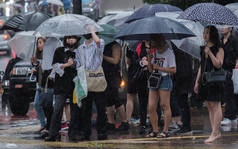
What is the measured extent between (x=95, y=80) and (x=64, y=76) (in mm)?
504

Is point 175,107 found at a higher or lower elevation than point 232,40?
lower

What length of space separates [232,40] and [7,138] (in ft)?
14.9

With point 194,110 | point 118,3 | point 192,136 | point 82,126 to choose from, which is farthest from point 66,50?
point 118,3

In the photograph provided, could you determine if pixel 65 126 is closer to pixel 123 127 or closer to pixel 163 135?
pixel 123 127

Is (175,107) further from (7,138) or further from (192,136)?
(7,138)

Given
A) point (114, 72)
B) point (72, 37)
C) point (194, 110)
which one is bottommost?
point (194, 110)

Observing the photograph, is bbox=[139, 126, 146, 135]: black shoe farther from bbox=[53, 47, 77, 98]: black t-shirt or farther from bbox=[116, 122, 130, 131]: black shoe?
bbox=[53, 47, 77, 98]: black t-shirt

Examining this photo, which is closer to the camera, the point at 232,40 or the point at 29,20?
the point at 232,40

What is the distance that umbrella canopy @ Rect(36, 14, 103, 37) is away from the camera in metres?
10.0

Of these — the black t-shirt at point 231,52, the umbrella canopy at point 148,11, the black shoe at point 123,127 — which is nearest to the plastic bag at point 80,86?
the black shoe at point 123,127

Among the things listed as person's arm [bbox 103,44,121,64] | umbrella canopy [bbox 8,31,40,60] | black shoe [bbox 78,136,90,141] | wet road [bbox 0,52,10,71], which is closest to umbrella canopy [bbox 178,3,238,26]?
person's arm [bbox 103,44,121,64]

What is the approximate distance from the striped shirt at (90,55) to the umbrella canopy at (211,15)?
148cm

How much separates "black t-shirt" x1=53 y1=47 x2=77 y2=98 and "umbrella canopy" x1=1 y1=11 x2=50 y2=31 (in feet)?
8.25

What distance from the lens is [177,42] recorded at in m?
10.9
